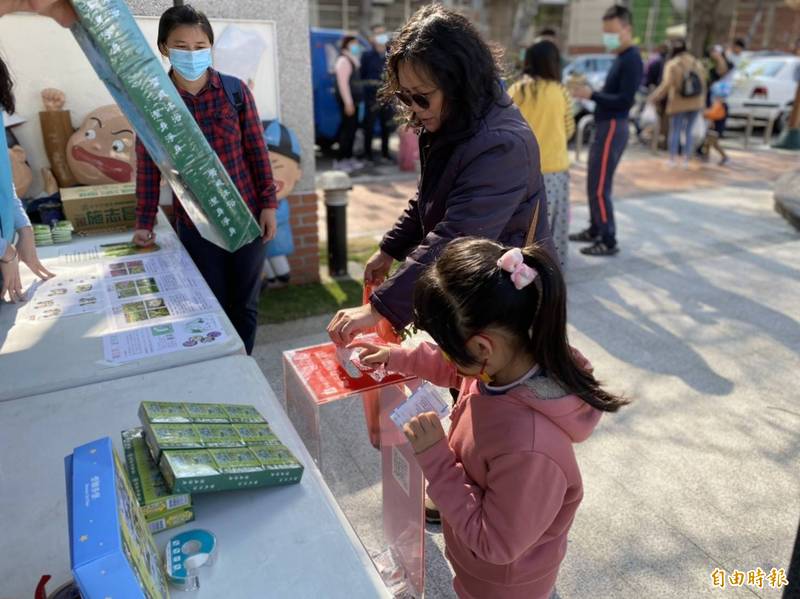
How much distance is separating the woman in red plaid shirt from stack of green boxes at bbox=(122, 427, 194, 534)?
1.36 m

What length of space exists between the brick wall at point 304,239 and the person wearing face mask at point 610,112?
2163mm

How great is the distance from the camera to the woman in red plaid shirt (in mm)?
2162

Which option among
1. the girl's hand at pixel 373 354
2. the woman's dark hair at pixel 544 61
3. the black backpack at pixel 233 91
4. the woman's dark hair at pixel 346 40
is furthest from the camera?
the woman's dark hair at pixel 346 40

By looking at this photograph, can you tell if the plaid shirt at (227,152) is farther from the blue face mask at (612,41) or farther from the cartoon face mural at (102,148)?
the blue face mask at (612,41)

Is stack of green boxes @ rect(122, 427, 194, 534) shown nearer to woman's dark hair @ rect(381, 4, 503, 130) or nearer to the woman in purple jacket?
the woman in purple jacket

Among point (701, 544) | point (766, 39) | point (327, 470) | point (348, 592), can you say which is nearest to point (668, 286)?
point (701, 544)

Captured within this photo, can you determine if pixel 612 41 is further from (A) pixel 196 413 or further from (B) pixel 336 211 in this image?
(A) pixel 196 413

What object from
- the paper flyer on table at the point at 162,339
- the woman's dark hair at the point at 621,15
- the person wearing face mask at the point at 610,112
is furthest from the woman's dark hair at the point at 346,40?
the paper flyer on table at the point at 162,339

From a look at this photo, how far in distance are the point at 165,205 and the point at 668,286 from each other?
11.4 ft

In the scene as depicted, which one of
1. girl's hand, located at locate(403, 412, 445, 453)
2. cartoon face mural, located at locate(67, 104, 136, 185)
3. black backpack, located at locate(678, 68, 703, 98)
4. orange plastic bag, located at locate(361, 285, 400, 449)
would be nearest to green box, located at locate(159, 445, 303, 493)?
girl's hand, located at locate(403, 412, 445, 453)

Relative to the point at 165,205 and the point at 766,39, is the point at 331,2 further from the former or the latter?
the point at 165,205

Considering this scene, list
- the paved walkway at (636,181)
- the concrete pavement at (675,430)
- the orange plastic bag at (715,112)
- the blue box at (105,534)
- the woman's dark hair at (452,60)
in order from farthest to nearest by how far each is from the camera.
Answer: the orange plastic bag at (715,112) → the paved walkway at (636,181) → the concrete pavement at (675,430) → the woman's dark hair at (452,60) → the blue box at (105,534)

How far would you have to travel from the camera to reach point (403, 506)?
181 centimetres

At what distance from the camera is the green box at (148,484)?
110 cm
